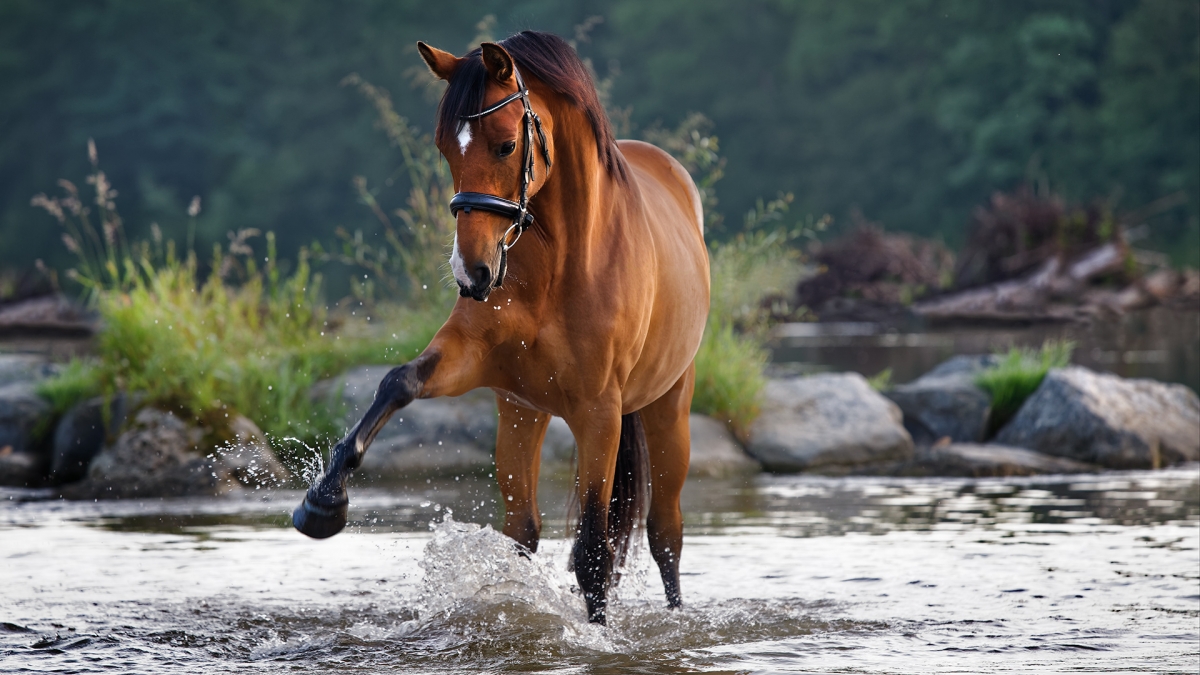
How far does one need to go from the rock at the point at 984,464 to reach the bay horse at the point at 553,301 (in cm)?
390

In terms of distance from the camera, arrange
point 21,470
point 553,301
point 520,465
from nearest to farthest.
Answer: point 553,301 → point 520,465 → point 21,470

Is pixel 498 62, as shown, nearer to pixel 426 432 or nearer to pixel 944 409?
pixel 426 432

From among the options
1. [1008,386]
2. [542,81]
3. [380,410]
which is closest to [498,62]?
[542,81]

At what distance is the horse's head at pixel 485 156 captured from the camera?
366 cm

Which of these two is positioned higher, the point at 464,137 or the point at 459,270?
the point at 464,137

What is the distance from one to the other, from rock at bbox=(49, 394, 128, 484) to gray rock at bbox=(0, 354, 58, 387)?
1144mm

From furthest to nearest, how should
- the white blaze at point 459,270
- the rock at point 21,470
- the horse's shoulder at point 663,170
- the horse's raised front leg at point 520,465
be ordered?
the rock at point 21,470, the horse's shoulder at point 663,170, the horse's raised front leg at point 520,465, the white blaze at point 459,270

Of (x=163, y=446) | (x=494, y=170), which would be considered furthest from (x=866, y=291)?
(x=494, y=170)

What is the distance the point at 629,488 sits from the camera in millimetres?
5387

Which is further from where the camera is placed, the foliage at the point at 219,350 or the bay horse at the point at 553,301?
the foliage at the point at 219,350

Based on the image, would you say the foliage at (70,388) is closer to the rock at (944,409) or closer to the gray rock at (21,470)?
the gray rock at (21,470)

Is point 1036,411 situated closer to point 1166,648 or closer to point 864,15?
point 1166,648

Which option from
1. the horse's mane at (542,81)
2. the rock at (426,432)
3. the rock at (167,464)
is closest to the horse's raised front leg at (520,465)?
the horse's mane at (542,81)

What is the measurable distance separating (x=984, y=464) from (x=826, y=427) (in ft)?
4.04
